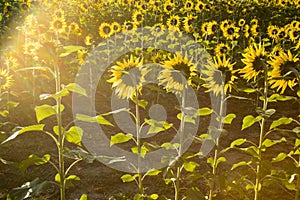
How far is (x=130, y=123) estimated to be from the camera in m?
4.79

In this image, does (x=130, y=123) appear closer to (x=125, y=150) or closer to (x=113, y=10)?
(x=125, y=150)

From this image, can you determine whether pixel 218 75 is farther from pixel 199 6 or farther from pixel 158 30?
pixel 199 6

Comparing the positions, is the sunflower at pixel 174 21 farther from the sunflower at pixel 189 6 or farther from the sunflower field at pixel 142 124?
the sunflower at pixel 189 6

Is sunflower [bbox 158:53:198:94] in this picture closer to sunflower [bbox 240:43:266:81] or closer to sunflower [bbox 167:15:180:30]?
sunflower [bbox 240:43:266:81]

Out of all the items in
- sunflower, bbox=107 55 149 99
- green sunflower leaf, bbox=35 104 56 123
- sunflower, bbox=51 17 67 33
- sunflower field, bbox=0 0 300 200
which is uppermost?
sunflower, bbox=107 55 149 99

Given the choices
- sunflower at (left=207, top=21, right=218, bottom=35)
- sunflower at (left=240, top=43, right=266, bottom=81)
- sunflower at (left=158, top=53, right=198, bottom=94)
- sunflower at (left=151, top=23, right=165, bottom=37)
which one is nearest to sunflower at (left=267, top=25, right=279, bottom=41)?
sunflower at (left=207, top=21, right=218, bottom=35)

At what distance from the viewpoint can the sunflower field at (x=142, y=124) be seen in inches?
92.1

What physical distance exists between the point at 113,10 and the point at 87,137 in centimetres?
699

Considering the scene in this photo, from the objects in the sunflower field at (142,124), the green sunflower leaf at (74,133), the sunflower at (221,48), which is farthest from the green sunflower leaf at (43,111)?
the sunflower at (221,48)

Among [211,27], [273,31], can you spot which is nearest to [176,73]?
[211,27]

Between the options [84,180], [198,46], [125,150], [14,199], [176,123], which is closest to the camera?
[14,199]

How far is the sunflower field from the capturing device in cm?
234

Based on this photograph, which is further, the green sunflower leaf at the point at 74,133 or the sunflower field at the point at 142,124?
the sunflower field at the point at 142,124

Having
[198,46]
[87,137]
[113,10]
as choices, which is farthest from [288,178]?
[113,10]
